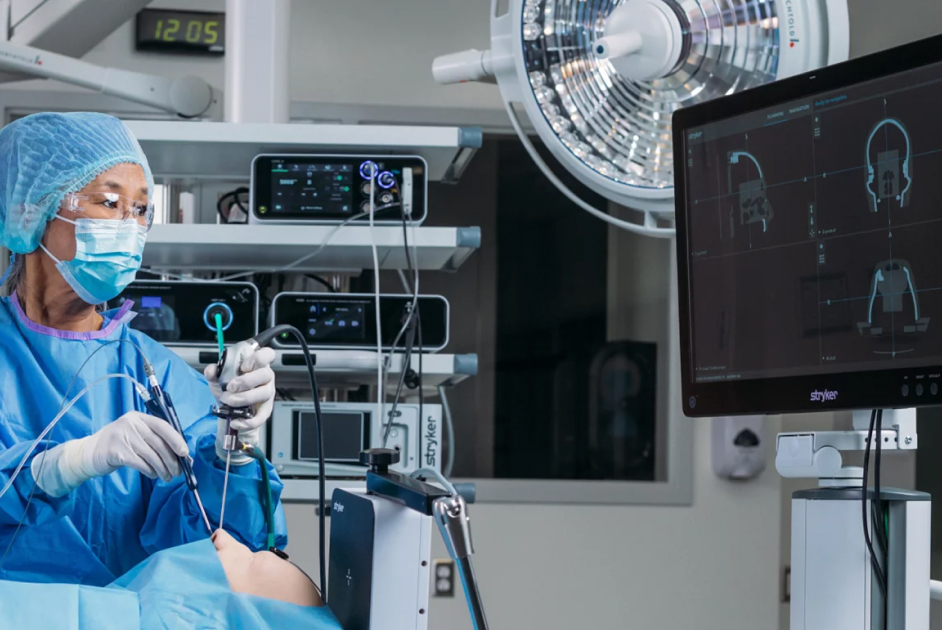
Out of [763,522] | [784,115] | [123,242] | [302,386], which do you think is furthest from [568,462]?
[784,115]

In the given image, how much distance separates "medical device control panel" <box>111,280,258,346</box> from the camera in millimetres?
1959

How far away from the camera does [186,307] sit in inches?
77.5

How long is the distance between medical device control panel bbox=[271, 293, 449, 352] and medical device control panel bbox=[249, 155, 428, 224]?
158 millimetres

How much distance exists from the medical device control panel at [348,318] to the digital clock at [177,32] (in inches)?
56.0

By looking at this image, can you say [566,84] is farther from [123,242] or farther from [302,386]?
[302,386]

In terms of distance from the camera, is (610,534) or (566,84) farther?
(610,534)

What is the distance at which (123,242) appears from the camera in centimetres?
139

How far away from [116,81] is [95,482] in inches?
46.4

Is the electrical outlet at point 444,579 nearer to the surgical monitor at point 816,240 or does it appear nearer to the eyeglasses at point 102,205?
the eyeglasses at point 102,205

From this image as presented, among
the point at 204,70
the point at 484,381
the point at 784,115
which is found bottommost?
the point at 484,381

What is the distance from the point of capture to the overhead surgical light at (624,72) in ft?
3.30

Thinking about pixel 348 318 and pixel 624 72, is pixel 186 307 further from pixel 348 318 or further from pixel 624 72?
pixel 624 72

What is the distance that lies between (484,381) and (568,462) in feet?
1.30

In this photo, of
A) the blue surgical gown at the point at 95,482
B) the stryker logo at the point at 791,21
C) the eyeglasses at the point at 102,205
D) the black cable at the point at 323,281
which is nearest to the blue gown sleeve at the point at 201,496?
the blue surgical gown at the point at 95,482
